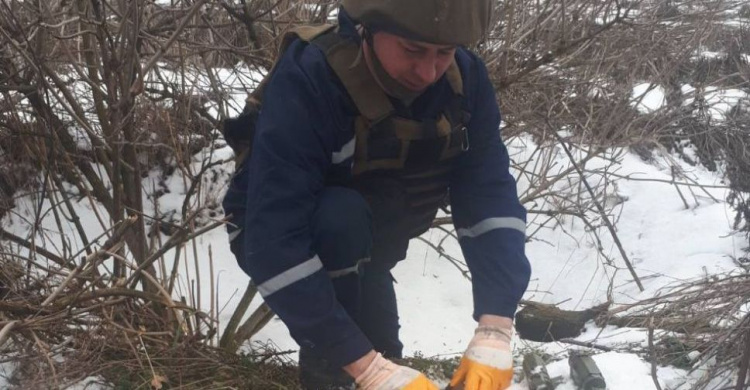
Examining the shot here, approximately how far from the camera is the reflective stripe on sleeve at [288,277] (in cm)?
158

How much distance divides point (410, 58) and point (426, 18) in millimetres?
143

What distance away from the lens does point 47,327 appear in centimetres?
198

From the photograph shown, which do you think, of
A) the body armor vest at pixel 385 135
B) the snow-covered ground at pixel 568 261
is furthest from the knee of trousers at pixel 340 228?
the snow-covered ground at pixel 568 261

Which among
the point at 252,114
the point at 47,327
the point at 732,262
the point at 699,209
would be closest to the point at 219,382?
the point at 47,327

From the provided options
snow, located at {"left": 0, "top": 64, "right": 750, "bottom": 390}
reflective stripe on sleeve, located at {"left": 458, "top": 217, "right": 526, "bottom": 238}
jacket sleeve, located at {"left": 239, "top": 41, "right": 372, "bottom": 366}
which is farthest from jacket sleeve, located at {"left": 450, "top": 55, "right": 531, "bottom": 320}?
snow, located at {"left": 0, "top": 64, "right": 750, "bottom": 390}

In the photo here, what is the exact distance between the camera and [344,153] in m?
1.76

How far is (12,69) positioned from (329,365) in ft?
5.18

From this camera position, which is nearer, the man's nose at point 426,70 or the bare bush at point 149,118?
the man's nose at point 426,70

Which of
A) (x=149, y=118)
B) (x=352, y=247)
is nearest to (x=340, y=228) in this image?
(x=352, y=247)

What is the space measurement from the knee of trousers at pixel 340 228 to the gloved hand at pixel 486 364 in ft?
1.26

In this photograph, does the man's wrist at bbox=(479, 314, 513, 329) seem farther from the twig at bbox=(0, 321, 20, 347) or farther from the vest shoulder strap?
the twig at bbox=(0, 321, 20, 347)

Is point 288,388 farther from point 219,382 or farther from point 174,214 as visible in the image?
point 174,214

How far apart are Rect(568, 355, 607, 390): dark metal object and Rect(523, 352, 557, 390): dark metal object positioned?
84mm

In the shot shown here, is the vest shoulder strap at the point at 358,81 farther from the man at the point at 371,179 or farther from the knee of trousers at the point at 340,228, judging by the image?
the knee of trousers at the point at 340,228
